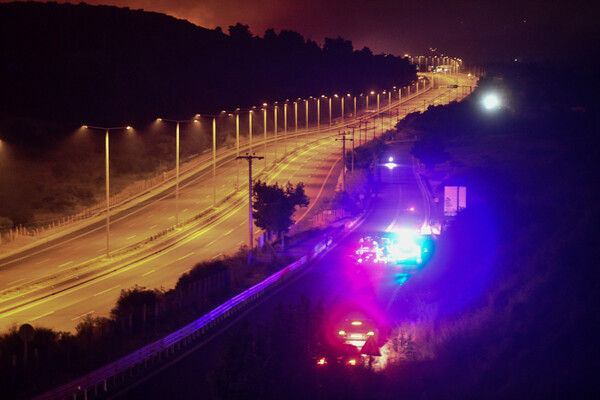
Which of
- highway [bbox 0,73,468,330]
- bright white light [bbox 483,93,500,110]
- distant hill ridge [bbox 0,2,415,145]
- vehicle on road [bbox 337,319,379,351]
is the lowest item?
highway [bbox 0,73,468,330]

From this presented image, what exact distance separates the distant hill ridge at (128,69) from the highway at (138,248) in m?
41.2

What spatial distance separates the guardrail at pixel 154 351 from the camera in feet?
51.4

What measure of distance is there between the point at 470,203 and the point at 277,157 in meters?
46.9

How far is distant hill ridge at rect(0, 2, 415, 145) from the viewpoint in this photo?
11538 cm

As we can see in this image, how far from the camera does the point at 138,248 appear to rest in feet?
155

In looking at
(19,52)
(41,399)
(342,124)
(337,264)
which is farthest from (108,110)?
(41,399)

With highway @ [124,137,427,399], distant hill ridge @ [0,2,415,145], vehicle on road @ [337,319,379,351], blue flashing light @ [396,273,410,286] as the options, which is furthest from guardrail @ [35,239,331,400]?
distant hill ridge @ [0,2,415,145]

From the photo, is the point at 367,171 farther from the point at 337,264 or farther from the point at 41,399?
the point at 41,399

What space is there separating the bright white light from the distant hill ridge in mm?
57259

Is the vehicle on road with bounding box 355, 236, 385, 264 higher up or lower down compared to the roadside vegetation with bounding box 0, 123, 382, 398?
lower down

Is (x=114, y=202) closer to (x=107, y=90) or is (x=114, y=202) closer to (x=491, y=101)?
(x=491, y=101)

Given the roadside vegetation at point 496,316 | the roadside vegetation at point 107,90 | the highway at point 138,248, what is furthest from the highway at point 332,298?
the roadside vegetation at point 107,90

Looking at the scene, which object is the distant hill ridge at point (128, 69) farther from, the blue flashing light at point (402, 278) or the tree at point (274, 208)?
the blue flashing light at point (402, 278)

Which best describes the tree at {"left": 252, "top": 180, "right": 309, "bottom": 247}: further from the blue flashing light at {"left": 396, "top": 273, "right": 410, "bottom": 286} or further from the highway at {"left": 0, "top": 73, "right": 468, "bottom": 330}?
the blue flashing light at {"left": 396, "top": 273, "right": 410, "bottom": 286}
